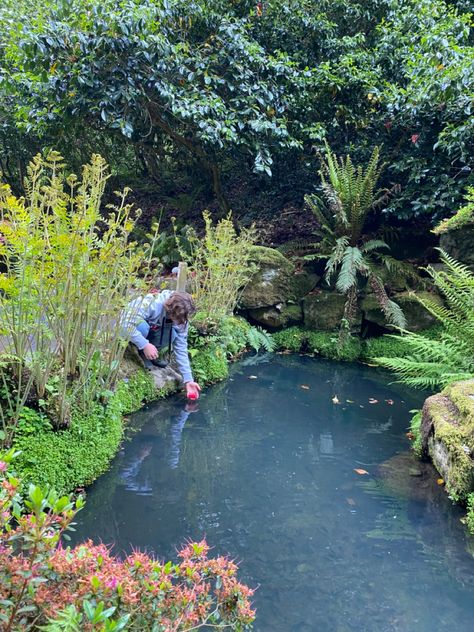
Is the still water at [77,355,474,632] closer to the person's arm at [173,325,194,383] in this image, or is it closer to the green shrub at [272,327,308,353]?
the person's arm at [173,325,194,383]

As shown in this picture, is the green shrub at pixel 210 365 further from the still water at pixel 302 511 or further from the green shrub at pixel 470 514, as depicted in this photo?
the green shrub at pixel 470 514

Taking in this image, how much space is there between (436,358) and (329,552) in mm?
2318

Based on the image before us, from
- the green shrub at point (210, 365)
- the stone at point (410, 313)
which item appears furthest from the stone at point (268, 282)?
the green shrub at point (210, 365)

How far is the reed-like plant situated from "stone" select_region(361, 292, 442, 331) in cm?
377

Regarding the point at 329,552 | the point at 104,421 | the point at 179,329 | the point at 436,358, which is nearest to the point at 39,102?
the point at 179,329

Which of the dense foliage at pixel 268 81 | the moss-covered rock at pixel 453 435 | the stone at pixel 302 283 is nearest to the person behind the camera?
the moss-covered rock at pixel 453 435

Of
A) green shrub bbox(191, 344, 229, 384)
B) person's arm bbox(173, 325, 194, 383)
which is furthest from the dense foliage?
person's arm bbox(173, 325, 194, 383)

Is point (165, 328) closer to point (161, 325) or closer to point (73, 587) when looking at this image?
point (161, 325)

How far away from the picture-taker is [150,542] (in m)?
2.00

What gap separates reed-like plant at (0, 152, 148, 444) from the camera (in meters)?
2.26

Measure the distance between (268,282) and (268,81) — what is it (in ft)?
9.70

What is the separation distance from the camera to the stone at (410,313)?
5645mm

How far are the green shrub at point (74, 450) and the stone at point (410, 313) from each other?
12.2 feet

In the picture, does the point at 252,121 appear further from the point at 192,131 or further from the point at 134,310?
the point at 134,310
